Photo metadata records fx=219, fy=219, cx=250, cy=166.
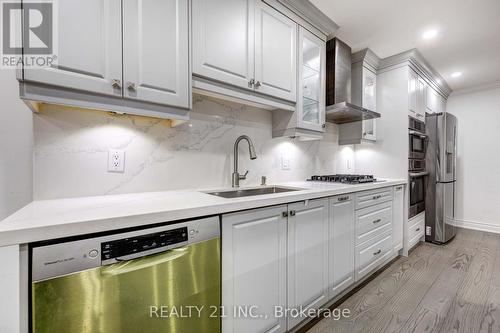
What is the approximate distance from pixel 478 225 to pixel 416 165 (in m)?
2.27

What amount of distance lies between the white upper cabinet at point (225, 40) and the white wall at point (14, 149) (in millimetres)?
843

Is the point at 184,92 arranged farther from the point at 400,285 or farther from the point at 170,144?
the point at 400,285

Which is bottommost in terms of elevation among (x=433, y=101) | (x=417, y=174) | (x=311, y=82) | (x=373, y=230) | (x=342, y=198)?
(x=373, y=230)

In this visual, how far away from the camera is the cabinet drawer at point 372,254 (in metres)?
1.95

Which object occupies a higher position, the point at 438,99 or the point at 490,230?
the point at 438,99

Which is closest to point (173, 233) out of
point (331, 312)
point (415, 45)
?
point (331, 312)

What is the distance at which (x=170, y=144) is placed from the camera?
1510 mm

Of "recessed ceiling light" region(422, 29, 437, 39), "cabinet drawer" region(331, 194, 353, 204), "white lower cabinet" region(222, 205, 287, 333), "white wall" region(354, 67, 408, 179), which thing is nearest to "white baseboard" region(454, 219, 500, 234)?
"white wall" region(354, 67, 408, 179)

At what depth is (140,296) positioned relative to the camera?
0.84 meters

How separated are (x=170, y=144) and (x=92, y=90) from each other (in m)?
0.59

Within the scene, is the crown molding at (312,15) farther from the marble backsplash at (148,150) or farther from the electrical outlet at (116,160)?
the electrical outlet at (116,160)

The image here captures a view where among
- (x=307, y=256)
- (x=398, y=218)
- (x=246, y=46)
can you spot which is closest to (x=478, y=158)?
(x=398, y=218)

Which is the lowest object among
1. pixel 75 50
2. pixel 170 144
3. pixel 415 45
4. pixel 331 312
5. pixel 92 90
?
pixel 331 312

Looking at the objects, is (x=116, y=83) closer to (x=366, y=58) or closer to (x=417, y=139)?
(x=366, y=58)
